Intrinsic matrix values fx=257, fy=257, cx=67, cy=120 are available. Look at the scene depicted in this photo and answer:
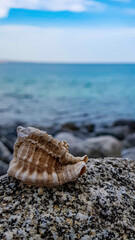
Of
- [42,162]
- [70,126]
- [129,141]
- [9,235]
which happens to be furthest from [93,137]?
[9,235]

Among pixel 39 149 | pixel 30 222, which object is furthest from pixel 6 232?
pixel 39 149

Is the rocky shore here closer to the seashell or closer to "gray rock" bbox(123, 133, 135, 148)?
Result: "gray rock" bbox(123, 133, 135, 148)

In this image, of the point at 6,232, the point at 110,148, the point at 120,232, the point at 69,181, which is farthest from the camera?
the point at 110,148

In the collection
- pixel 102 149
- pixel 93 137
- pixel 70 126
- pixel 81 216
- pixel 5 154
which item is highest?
pixel 81 216

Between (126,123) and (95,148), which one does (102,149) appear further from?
(126,123)

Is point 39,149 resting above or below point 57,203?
above

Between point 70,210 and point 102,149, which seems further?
point 102,149

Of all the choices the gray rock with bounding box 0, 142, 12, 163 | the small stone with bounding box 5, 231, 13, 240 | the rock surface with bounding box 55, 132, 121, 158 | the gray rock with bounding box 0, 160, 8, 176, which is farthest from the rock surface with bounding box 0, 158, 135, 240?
the rock surface with bounding box 55, 132, 121, 158

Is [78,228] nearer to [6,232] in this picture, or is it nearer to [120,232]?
[120,232]
